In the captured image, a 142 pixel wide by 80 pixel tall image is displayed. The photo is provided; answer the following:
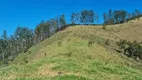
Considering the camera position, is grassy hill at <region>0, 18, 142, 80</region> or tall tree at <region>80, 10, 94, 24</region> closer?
grassy hill at <region>0, 18, 142, 80</region>

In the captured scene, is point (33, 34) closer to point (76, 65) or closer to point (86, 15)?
point (86, 15)

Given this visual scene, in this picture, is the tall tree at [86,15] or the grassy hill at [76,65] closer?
the grassy hill at [76,65]

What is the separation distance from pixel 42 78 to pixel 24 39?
437 ft

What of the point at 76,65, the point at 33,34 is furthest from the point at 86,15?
the point at 76,65

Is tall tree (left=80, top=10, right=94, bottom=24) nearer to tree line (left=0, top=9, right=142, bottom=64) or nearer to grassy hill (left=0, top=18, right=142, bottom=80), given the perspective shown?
tree line (left=0, top=9, right=142, bottom=64)

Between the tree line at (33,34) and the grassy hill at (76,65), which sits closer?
the grassy hill at (76,65)

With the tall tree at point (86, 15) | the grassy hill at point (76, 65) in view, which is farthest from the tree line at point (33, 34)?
the grassy hill at point (76, 65)

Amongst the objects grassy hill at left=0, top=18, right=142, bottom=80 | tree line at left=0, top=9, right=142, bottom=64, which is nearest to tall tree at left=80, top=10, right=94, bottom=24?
tree line at left=0, top=9, right=142, bottom=64

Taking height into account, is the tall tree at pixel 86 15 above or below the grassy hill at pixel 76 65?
above

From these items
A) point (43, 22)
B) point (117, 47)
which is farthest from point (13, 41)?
point (117, 47)

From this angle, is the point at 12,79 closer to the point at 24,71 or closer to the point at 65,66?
the point at 24,71

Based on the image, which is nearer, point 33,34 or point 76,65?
point 76,65

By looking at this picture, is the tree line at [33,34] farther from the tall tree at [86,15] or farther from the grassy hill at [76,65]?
the grassy hill at [76,65]

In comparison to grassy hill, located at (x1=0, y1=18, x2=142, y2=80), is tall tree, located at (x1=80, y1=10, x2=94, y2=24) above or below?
above
